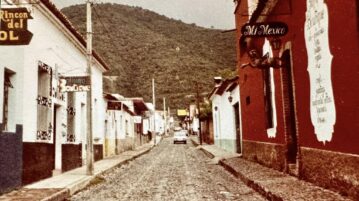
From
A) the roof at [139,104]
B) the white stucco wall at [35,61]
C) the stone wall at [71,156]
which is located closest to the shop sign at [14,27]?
the white stucco wall at [35,61]

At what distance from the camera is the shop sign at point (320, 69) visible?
27.9 ft

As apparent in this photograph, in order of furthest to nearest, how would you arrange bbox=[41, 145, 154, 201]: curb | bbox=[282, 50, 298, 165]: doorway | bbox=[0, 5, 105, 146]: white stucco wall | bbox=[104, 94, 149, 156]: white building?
bbox=[104, 94, 149, 156]: white building, bbox=[282, 50, 298, 165]: doorway, bbox=[0, 5, 105, 146]: white stucco wall, bbox=[41, 145, 154, 201]: curb

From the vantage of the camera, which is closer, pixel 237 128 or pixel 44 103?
pixel 44 103

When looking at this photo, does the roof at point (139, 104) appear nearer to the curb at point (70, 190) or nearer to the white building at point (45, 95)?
the white building at point (45, 95)

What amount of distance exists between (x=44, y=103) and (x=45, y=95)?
0.34 metres

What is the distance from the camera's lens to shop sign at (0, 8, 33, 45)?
8.93 m

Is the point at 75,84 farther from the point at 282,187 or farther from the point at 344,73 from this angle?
the point at 344,73

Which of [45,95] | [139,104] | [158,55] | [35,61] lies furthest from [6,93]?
[158,55]

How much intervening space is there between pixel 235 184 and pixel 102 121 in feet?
46.0

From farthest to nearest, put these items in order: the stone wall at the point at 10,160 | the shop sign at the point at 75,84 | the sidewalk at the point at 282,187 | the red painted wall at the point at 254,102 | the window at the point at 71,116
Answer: the window at the point at 71,116 → the shop sign at the point at 75,84 → the red painted wall at the point at 254,102 → the stone wall at the point at 10,160 → the sidewalk at the point at 282,187

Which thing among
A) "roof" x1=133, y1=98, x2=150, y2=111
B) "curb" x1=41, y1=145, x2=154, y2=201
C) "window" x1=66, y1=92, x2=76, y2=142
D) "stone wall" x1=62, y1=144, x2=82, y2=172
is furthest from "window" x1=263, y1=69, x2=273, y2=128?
"roof" x1=133, y1=98, x2=150, y2=111

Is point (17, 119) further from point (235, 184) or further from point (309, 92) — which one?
point (309, 92)

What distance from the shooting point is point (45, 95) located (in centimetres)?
1389

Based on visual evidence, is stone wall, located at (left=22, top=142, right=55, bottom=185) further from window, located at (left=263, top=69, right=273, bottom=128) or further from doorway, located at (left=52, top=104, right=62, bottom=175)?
window, located at (left=263, top=69, right=273, bottom=128)
